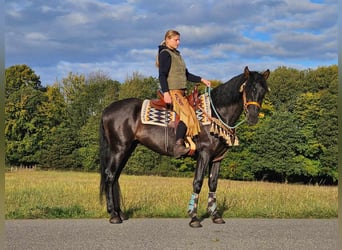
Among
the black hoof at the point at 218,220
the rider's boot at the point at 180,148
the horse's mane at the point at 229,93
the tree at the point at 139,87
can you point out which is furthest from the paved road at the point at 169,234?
the tree at the point at 139,87

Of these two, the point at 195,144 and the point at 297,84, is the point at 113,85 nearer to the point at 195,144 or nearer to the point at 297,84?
the point at 297,84

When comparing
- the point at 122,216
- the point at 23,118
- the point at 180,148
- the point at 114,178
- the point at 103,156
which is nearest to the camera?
the point at 180,148

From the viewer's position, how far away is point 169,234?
20.5ft

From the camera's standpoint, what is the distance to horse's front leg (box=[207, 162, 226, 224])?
7320mm

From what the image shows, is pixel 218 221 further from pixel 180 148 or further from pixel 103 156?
pixel 103 156

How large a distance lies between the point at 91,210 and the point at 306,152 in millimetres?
34688

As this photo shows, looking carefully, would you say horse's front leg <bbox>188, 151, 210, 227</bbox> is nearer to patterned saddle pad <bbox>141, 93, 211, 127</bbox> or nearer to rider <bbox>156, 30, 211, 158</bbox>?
rider <bbox>156, 30, 211, 158</bbox>

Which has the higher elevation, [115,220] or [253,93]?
[253,93]

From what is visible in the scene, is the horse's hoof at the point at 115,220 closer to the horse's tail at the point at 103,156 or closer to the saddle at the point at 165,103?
the horse's tail at the point at 103,156

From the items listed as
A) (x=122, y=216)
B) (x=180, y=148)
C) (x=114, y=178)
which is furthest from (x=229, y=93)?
(x=122, y=216)

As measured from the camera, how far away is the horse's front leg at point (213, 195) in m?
7.32

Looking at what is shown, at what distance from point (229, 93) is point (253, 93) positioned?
0.63m

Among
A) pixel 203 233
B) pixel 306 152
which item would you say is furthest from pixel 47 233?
pixel 306 152

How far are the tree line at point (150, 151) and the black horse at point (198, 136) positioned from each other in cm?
2834
